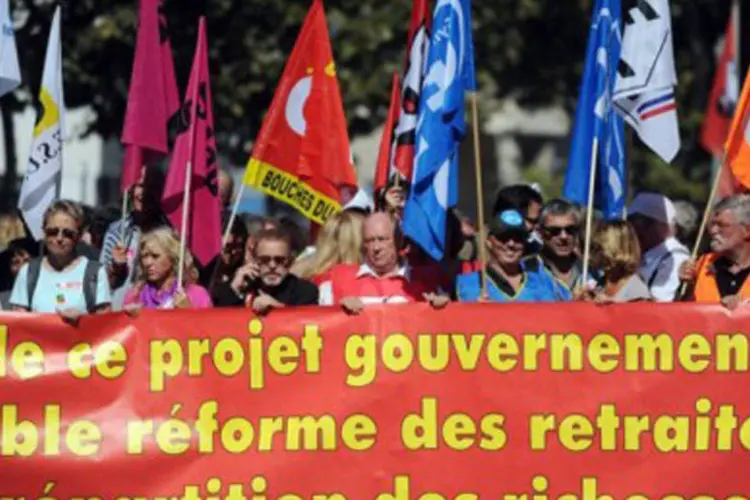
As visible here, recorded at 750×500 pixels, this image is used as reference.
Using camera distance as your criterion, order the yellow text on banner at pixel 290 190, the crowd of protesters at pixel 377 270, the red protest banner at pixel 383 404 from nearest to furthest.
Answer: the red protest banner at pixel 383 404
the crowd of protesters at pixel 377 270
the yellow text on banner at pixel 290 190

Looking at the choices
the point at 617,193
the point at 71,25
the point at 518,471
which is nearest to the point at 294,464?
the point at 518,471

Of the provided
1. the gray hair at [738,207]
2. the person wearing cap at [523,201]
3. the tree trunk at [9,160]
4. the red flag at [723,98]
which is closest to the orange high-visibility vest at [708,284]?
the gray hair at [738,207]

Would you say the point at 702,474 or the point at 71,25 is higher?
the point at 71,25

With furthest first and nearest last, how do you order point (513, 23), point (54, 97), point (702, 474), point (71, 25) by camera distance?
point (513, 23) < point (71, 25) < point (54, 97) < point (702, 474)

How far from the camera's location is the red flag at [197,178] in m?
10.7

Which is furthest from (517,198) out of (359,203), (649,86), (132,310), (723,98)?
(723,98)

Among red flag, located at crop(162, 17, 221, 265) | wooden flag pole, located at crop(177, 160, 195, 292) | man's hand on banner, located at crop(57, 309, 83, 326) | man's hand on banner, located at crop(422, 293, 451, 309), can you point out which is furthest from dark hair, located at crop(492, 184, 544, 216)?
man's hand on banner, located at crop(57, 309, 83, 326)

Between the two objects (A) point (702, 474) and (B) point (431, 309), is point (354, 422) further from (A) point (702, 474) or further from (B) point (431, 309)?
(A) point (702, 474)

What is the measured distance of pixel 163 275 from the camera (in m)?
10.1

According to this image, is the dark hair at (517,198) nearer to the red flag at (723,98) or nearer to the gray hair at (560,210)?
the gray hair at (560,210)

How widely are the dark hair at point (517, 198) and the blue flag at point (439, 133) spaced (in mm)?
1378

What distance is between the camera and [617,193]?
10.8m

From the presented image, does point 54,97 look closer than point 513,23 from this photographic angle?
Yes

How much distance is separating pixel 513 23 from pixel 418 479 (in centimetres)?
2491
